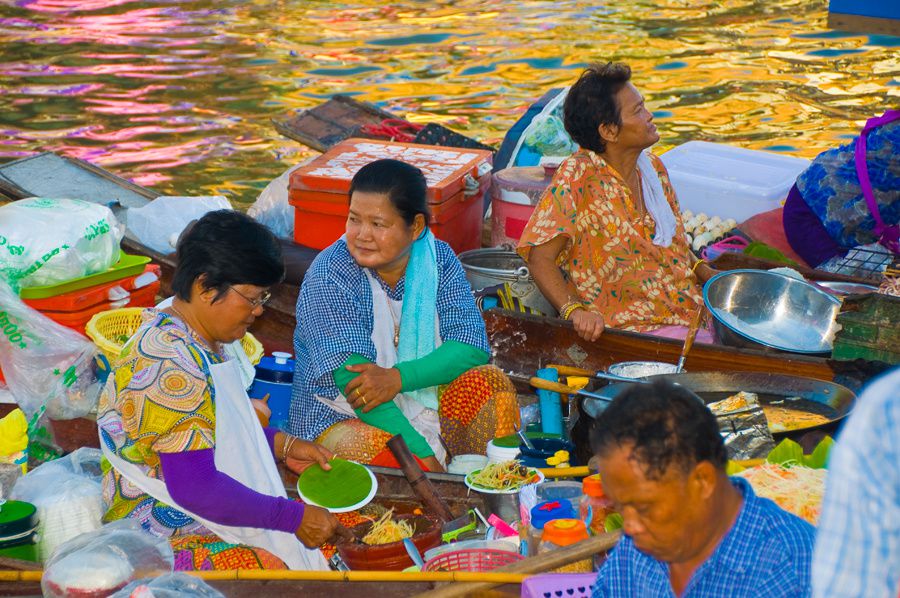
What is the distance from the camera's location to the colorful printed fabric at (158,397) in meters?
2.77

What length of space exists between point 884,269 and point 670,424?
3722mm

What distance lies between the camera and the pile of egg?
5.77m

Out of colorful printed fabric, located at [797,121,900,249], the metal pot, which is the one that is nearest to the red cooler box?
the metal pot

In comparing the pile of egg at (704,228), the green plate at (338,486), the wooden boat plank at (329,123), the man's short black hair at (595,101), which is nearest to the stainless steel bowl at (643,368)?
the man's short black hair at (595,101)

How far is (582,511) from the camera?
2998 mm

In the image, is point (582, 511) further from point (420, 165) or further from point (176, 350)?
point (420, 165)

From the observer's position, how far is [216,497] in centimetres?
282

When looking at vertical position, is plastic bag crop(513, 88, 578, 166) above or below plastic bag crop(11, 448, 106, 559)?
above

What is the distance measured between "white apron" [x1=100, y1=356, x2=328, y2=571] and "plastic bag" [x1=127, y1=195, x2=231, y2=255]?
2.44m

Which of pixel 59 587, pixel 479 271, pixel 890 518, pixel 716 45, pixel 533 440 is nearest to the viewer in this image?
pixel 890 518

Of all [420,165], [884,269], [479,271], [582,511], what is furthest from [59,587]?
[884,269]

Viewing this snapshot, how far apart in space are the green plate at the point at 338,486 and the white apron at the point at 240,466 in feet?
0.47

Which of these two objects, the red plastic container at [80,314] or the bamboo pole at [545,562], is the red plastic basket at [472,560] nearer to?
the bamboo pole at [545,562]

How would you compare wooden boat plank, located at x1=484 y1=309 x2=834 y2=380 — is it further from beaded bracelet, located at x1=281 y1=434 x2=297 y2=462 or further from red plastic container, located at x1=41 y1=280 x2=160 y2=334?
red plastic container, located at x1=41 y1=280 x2=160 y2=334
